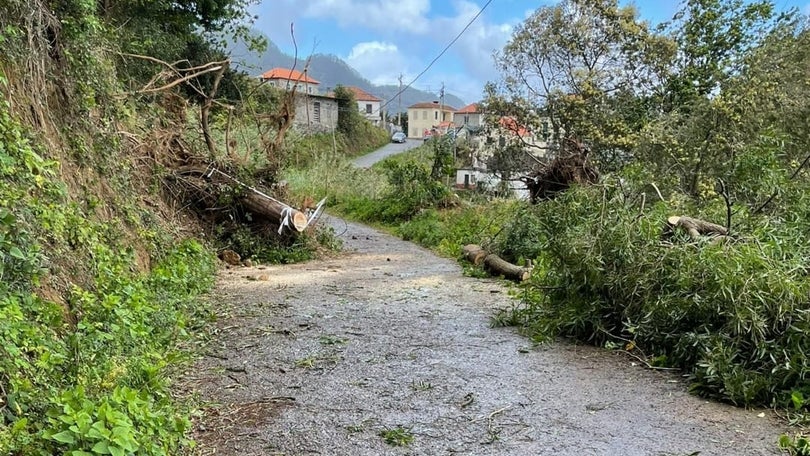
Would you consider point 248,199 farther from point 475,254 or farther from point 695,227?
point 695,227

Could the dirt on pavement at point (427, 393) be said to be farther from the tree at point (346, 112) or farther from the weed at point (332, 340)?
the tree at point (346, 112)

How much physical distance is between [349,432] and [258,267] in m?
5.71

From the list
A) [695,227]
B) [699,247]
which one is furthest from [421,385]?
[695,227]

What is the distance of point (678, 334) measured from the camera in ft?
12.4

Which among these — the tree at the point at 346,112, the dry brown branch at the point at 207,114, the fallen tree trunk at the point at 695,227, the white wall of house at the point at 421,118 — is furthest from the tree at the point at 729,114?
the white wall of house at the point at 421,118

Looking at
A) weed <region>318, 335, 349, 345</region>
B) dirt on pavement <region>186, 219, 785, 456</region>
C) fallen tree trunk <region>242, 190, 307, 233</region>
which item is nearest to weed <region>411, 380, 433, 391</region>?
dirt on pavement <region>186, 219, 785, 456</region>

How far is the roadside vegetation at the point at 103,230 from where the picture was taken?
2.21 metres

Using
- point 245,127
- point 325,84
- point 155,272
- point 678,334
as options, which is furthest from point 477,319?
point 325,84

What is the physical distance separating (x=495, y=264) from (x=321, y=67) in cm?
3632

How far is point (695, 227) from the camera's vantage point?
429 centimetres

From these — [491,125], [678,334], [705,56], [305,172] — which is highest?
[705,56]

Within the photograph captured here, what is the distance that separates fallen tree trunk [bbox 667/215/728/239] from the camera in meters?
4.21

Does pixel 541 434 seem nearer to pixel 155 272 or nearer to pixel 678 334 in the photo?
pixel 678 334

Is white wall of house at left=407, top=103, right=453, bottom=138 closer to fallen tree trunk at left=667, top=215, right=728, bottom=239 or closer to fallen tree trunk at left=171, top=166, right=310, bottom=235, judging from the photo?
fallen tree trunk at left=171, top=166, right=310, bottom=235
